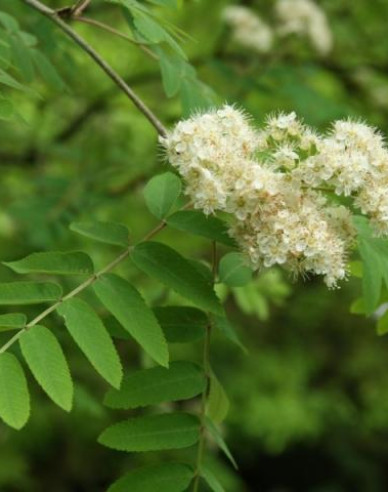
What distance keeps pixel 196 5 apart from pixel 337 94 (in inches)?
53.3

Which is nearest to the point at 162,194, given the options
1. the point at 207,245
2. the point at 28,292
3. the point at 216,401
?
the point at 28,292

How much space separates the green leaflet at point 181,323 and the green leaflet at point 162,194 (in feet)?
0.65

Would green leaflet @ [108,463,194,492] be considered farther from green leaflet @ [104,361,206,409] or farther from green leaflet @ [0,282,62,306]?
green leaflet @ [0,282,62,306]

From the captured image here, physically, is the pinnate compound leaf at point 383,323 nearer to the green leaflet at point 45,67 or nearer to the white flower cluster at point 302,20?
the green leaflet at point 45,67

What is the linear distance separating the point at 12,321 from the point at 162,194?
0.41 meters

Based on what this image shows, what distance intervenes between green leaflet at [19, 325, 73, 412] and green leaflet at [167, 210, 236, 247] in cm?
35

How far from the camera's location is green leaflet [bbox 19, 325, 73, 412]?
152cm

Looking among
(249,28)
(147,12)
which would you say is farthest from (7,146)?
(147,12)

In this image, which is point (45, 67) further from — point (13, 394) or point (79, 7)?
point (13, 394)

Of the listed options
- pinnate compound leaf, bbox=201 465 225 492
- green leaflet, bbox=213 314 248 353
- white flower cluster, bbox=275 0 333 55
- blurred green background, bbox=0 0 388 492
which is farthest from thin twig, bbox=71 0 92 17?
white flower cluster, bbox=275 0 333 55

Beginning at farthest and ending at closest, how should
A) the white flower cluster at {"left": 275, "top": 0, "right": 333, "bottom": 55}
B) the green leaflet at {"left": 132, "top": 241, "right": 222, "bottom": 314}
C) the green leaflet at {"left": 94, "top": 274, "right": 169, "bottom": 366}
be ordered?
the white flower cluster at {"left": 275, "top": 0, "right": 333, "bottom": 55} < the green leaflet at {"left": 132, "top": 241, "right": 222, "bottom": 314} < the green leaflet at {"left": 94, "top": 274, "right": 169, "bottom": 366}

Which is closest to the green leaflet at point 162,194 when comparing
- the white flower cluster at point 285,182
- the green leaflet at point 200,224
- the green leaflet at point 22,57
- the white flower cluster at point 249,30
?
the green leaflet at point 200,224

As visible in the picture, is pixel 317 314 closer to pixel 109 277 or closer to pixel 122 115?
pixel 122 115

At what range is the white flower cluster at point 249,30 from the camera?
4.25m
